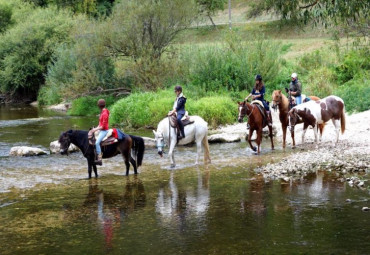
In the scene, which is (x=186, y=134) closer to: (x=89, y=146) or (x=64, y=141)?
(x=89, y=146)

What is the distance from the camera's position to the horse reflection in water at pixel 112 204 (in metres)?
11.5

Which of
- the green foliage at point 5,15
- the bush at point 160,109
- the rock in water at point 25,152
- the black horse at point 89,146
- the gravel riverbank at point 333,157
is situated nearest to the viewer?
the gravel riverbank at point 333,157

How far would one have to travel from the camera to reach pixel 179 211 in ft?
40.9

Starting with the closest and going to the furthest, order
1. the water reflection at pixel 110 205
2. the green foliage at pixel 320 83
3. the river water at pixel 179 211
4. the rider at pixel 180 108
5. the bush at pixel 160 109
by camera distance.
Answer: the river water at pixel 179 211 < the water reflection at pixel 110 205 < the rider at pixel 180 108 < the bush at pixel 160 109 < the green foliage at pixel 320 83

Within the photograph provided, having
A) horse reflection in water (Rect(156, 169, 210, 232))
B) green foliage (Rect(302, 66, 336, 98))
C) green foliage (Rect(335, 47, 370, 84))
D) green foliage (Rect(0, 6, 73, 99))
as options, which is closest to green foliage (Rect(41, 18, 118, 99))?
green foliage (Rect(0, 6, 73, 99))

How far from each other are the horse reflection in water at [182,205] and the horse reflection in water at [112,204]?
0.58m

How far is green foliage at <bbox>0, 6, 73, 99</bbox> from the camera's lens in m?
49.4

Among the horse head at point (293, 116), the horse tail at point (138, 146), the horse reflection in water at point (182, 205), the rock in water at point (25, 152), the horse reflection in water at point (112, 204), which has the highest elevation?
the horse head at point (293, 116)

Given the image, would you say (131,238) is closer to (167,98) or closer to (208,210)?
(208,210)

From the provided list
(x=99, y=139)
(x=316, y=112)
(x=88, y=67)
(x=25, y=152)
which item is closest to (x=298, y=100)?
(x=316, y=112)

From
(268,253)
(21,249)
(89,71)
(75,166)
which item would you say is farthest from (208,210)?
(89,71)

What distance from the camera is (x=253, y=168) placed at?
17250 mm

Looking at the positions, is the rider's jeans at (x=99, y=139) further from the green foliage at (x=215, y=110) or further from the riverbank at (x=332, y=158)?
the green foliage at (x=215, y=110)

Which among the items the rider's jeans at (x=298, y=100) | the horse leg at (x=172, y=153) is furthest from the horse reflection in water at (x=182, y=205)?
the rider's jeans at (x=298, y=100)
